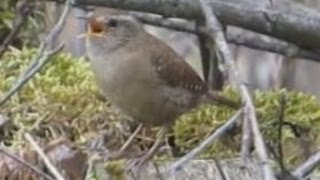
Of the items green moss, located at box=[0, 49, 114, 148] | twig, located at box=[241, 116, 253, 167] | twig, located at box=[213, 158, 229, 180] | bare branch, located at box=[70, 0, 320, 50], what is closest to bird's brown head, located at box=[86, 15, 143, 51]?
green moss, located at box=[0, 49, 114, 148]

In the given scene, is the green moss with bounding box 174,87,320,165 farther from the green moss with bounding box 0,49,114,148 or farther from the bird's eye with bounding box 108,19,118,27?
the bird's eye with bounding box 108,19,118,27

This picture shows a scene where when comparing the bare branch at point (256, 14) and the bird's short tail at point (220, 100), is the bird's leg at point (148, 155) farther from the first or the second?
the bare branch at point (256, 14)

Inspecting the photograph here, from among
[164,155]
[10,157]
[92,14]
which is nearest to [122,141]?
[164,155]

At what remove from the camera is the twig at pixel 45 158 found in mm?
2500

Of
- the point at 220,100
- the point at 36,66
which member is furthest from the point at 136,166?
the point at 220,100

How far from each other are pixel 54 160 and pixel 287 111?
0.79 m

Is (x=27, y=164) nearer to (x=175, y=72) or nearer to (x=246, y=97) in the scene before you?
(x=246, y=97)

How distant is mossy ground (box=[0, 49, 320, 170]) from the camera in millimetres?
2916

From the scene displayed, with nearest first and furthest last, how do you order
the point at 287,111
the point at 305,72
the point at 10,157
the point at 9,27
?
the point at 10,157 → the point at 287,111 → the point at 9,27 → the point at 305,72

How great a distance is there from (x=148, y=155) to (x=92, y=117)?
0.26 metres

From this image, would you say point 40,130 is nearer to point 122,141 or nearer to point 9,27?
point 122,141

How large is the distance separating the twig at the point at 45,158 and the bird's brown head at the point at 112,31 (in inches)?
30.8

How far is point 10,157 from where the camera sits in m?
2.66

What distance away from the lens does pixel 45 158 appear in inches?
103
